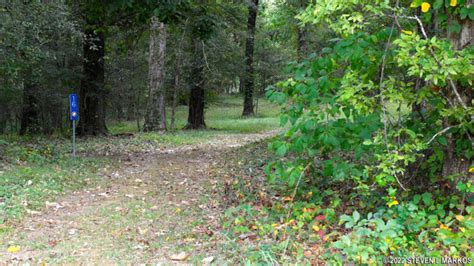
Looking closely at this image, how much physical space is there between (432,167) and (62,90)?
16033 mm

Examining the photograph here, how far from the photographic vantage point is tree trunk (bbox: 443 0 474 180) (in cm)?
418

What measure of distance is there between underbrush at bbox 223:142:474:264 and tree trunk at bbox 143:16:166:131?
12444 millimetres

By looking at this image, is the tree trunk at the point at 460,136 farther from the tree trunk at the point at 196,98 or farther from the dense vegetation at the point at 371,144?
the tree trunk at the point at 196,98

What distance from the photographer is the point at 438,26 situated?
15.4ft

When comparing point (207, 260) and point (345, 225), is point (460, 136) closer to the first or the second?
point (345, 225)

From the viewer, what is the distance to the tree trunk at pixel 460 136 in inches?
164

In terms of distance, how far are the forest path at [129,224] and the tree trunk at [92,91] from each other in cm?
743

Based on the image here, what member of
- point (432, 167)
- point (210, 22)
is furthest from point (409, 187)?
point (210, 22)

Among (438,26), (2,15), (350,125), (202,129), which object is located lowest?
(202,129)

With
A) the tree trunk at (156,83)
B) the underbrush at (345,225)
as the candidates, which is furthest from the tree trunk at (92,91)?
the underbrush at (345,225)

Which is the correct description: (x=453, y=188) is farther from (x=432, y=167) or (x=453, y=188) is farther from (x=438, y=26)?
(x=438, y=26)

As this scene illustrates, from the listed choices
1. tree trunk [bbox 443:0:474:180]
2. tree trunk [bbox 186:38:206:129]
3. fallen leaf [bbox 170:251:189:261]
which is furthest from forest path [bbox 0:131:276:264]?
tree trunk [bbox 186:38:206:129]

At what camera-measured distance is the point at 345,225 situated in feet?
12.7

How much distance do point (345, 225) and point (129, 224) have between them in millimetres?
2823
